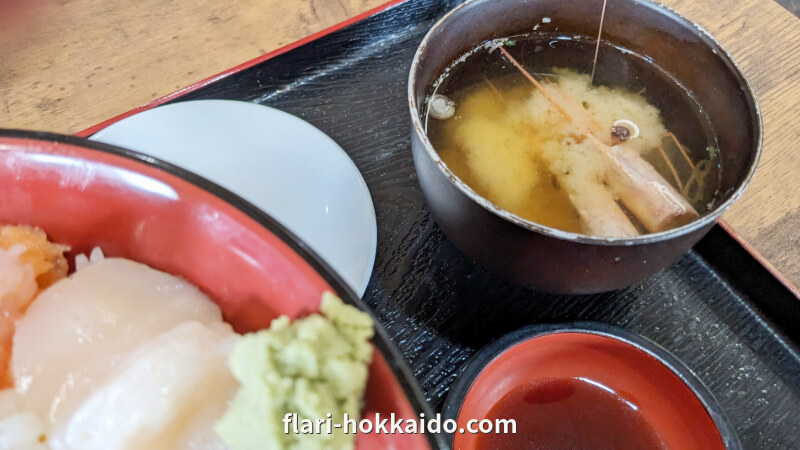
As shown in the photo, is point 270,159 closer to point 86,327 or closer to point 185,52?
point 185,52

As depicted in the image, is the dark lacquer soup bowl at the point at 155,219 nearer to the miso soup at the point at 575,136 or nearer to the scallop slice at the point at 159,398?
the scallop slice at the point at 159,398

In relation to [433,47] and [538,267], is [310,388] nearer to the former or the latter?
[538,267]

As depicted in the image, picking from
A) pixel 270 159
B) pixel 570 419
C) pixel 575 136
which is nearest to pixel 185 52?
pixel 270 159

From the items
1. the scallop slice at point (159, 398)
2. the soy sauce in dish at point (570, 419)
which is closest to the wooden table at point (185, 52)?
the soy sauce in dish at point (570, 419)

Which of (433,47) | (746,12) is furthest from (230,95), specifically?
(746,12)

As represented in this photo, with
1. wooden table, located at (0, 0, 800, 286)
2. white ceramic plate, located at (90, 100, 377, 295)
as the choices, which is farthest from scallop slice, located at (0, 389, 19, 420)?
wooden table, located at (0, 0, 800, 286)

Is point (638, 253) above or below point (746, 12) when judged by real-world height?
below
